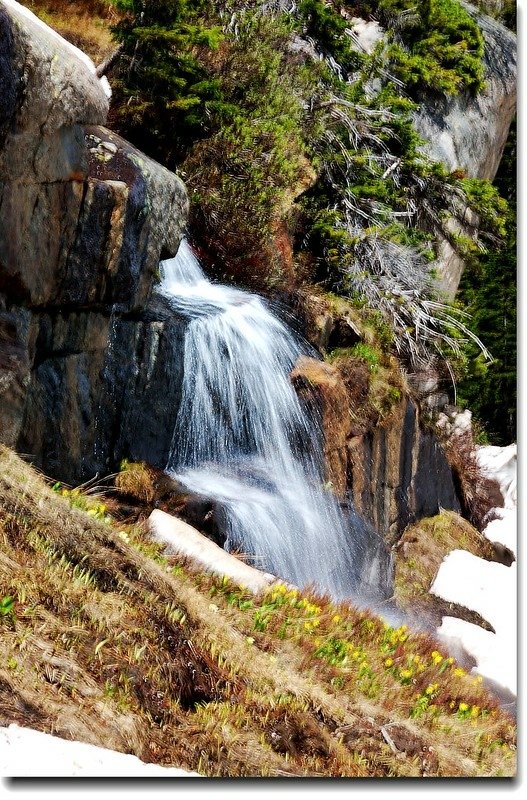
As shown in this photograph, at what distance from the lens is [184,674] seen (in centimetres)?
420

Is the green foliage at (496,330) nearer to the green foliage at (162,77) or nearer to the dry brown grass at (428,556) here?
the dry brown grass at (428,556)

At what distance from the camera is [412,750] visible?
4480mm

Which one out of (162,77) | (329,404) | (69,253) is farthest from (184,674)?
(162,77)

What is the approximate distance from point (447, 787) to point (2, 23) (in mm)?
4613

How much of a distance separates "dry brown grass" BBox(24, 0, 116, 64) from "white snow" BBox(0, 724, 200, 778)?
10913mm

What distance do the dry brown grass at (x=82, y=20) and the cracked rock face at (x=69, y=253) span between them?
5853mm

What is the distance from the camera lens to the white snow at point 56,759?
126 inches

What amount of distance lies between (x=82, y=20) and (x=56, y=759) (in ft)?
40.3

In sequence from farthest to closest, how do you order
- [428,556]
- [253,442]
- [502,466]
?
[502,466] < [428,556] < [253,442]

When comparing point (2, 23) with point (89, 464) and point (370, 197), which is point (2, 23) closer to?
point (89, 464)

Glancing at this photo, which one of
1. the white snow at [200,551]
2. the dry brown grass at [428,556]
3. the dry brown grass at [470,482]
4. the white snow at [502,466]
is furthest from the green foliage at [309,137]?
the white snow at [200,551]

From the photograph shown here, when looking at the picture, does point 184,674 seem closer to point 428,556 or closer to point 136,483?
point 136,483

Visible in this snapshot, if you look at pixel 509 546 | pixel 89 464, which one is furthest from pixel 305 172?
pixel 89 464

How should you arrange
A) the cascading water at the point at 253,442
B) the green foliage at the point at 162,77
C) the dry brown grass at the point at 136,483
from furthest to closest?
the green foliage at the point at 162,77
the cascading water at the point at 253,442
the dry brown grass at the point at 136,483
